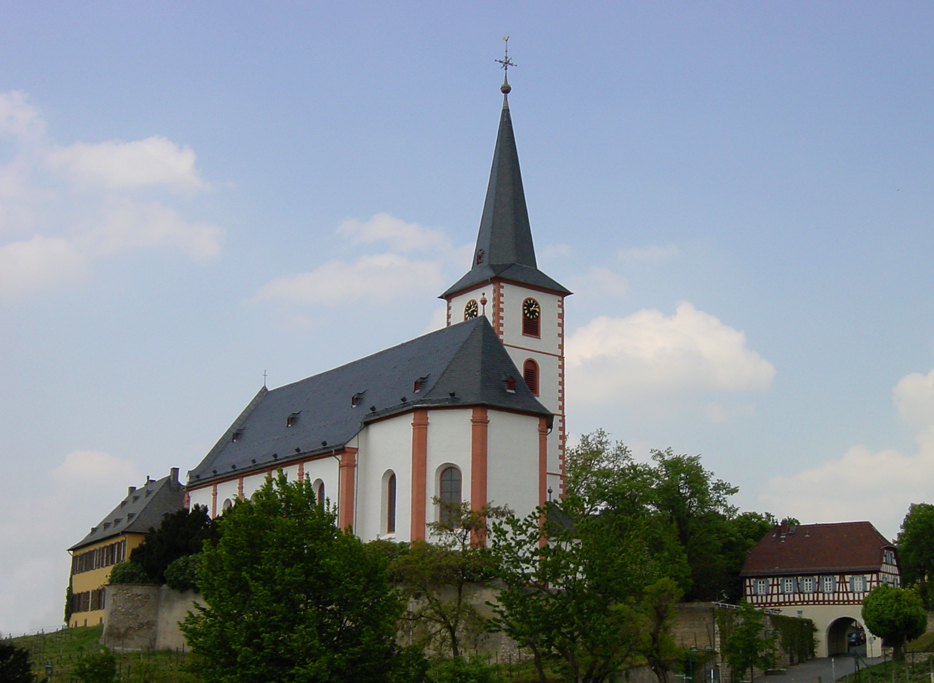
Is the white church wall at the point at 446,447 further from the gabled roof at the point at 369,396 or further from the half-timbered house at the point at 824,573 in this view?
the half-timbered house at the point at 824,573

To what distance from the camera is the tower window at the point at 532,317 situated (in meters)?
56.8

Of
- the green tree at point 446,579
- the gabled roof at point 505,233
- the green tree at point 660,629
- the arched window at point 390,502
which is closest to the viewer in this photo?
the green tree at point 446,579

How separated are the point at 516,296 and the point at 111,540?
81.4 feet

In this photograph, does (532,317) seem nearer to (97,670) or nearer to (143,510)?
(143,510)

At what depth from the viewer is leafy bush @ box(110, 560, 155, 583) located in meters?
47.2

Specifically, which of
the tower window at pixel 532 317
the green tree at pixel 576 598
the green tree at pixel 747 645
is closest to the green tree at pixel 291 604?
the green tree at pixel 576 598

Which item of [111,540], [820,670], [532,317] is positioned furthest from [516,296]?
[111,540]

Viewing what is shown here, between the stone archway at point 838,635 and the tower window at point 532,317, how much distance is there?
21.4m

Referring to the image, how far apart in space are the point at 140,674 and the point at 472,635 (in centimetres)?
1016

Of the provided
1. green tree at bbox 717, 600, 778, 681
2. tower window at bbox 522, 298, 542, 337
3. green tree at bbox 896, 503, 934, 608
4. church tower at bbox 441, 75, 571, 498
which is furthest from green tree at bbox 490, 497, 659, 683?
green tree at bbox 896, 503, 934, 608

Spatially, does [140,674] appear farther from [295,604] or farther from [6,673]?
[295,604]

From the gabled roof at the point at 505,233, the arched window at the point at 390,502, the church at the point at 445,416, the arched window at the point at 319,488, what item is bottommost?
the arched window at the point at 390,502

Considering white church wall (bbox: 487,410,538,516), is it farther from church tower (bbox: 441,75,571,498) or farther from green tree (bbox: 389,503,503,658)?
Result: church tower (bbox: 441,75,571,498)

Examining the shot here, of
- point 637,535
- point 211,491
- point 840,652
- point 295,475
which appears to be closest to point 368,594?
point 637,535
